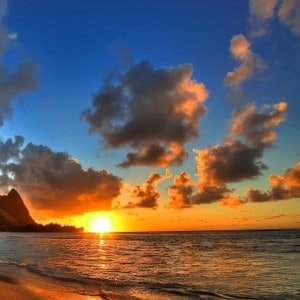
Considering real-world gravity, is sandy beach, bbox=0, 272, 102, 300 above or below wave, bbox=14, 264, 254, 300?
above

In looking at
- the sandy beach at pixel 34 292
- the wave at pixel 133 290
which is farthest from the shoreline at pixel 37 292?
the wave at pixel 133 290

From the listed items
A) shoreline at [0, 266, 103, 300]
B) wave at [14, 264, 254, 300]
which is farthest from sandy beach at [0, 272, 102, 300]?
wave at [14, 264, 254, 300]

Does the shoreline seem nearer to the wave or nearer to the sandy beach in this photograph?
the sandy beach

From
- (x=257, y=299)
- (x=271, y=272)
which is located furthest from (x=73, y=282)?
(x=271, y=272)

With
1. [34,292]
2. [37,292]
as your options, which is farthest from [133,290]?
[34,292]

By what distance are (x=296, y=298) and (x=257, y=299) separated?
231 cm

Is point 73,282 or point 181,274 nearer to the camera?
point 73,282

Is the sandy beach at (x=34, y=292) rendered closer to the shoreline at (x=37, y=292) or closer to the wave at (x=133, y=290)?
the shoreline at (x=37, y=292)

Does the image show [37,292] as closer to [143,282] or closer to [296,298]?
[143,282]

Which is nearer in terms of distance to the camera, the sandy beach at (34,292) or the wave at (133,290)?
the sandy beach at (34,292)

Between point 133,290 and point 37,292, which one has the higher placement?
point 37,292

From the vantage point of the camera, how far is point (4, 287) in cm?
2186

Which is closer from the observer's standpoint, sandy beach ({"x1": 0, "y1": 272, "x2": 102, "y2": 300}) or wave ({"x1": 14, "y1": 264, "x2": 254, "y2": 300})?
sandy beach ({"x1": 0, "y1": 272, "x2": 102, "y2": 300})

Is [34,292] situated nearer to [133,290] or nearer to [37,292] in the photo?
[37,292]
